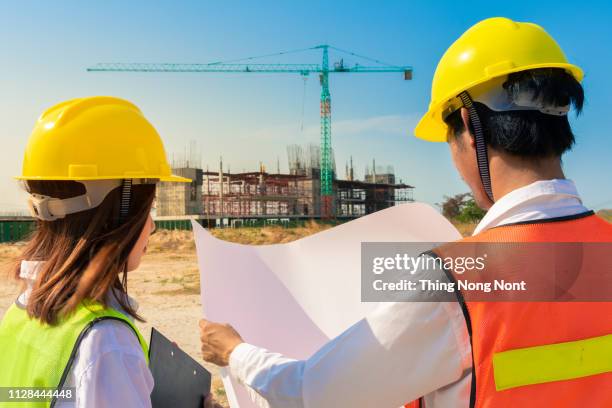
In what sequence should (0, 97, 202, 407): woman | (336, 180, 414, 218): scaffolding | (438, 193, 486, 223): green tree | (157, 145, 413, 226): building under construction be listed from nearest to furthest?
(0, 97, 202, 407): woman → (438, 193, 486, 223): green tree → (157, 145, 413, 226): building under construction → (336, 180, 414, 218): scaffolding

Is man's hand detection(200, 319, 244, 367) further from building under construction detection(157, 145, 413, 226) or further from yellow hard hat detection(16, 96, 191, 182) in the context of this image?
building under construction detection(157, 145, 413, 226)

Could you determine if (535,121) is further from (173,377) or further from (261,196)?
(261,196)

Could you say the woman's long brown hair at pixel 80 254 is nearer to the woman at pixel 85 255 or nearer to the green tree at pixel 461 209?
the woman at pixel 85 255

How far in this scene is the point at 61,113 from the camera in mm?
1539

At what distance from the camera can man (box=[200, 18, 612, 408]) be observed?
104 centimetres

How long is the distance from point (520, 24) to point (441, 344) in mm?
929

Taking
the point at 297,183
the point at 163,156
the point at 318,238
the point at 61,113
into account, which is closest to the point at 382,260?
the point at 318,238

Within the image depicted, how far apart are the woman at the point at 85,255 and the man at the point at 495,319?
0.34m

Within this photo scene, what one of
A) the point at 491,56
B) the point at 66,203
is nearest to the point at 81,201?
the point at 66,203

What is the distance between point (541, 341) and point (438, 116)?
3.07 feet

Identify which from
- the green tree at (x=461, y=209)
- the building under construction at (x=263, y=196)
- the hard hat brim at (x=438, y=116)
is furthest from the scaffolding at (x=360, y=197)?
the hard hat brim at (x=438, y=116)

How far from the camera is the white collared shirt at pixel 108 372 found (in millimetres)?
1130

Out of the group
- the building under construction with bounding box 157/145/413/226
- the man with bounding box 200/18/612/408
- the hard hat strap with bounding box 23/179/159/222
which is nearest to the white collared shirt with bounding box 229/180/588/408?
the man with bounding box 200/18/612/408

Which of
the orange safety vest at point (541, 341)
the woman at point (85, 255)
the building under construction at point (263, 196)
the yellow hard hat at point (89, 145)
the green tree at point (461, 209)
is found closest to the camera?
the orange safety vest at point (541, 341)
